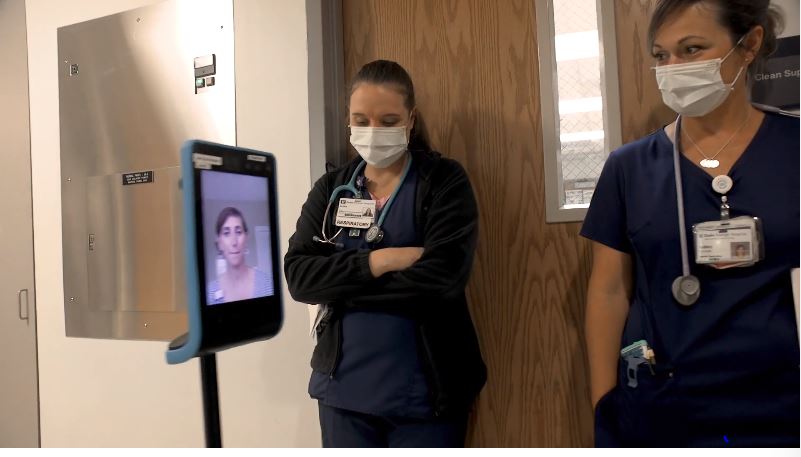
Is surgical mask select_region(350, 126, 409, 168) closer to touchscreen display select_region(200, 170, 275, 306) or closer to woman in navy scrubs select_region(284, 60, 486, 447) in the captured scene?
woman in navy scrubs select_region(284, 60, 486, 447)

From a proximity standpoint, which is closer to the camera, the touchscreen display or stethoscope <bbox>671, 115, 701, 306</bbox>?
the touchscreen display

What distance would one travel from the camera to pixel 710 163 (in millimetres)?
980

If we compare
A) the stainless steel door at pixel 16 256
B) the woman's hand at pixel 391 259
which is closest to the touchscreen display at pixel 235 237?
the woman's hand at pixel 391 259

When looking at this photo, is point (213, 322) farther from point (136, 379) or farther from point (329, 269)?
point (136, 379)

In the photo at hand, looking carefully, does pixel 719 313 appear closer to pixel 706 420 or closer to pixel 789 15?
pixel 706 420

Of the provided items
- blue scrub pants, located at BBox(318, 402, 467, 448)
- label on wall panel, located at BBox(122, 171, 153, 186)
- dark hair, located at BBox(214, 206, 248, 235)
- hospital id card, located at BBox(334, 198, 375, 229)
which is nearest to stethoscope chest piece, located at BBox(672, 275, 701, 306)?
blue scrub pants, located at BBox(318, 402, 467, 448)

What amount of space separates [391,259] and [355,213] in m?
0.18

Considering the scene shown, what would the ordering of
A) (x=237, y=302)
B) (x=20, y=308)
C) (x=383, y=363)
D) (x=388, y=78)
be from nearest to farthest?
(x=237, y=302)
(x=383, y=363)
(x=388, y=78)
(x=20, y=308)

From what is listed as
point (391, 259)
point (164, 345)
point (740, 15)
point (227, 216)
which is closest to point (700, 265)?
point (740, 15)

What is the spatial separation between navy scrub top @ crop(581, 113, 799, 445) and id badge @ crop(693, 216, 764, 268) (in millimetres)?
19

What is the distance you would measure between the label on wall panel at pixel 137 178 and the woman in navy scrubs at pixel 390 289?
1021 mm

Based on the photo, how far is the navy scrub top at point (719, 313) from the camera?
0.88 meters

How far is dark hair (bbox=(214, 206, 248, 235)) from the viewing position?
1.62ft

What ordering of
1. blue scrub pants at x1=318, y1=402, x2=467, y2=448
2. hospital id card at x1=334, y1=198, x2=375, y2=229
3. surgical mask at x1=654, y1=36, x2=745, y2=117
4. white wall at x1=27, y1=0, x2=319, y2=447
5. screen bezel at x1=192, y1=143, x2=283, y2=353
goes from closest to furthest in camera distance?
screen bezel at x1=192, y1=143, x2=283, y2=353
surgical mask at x1=654, y1=36, x2=745, y2=117
blue scrub pants at x1=318, y1=402, x2=467, y2=448
hospital id card at x1=334, y1=198, x2=375, y2=229
white wall at x1=27, y1=0, x2=319, y2=447
